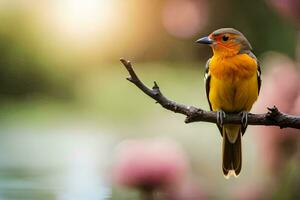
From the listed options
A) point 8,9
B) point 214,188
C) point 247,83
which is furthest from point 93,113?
point 247,83

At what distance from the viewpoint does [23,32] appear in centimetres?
394

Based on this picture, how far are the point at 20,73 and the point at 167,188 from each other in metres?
2.44

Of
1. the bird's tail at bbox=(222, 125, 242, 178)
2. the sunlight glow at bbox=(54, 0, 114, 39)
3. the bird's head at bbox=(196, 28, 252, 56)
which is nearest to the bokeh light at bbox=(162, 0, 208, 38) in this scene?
the sunlight glow at bbox=(54, 0, 114, 39)

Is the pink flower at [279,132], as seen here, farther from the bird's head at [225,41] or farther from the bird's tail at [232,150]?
the bird's head at [225,41]

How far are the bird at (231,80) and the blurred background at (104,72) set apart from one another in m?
1.24

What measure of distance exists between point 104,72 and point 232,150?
2937mm

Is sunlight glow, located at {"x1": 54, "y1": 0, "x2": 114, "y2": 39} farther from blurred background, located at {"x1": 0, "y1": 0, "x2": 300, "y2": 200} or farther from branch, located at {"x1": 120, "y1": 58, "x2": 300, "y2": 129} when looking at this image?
branch, located at {"x1": 120, "y1": 58, "x2": 300, "y2": 129}

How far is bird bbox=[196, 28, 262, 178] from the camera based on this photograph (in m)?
0.98

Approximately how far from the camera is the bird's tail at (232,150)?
1.03 metres

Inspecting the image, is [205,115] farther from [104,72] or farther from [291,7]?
[104,72]

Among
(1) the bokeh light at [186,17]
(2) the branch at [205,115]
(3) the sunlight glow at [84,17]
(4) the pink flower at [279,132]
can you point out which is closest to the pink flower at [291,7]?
(4) the pink flower at [279,132]

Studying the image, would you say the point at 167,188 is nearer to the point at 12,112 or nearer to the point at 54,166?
the point at 54,166

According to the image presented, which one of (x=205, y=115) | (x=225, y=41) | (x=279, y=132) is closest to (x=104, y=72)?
(x=279, y=132)

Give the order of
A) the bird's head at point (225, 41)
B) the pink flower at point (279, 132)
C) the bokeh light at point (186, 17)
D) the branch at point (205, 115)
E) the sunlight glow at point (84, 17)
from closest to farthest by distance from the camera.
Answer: the branch at point (205, 115) → the bird's head at point (225, 41) → the pink flower at point (279, 132) → the bokeh light at point (186, 17) → the sunlight glow at point (84, 17)
